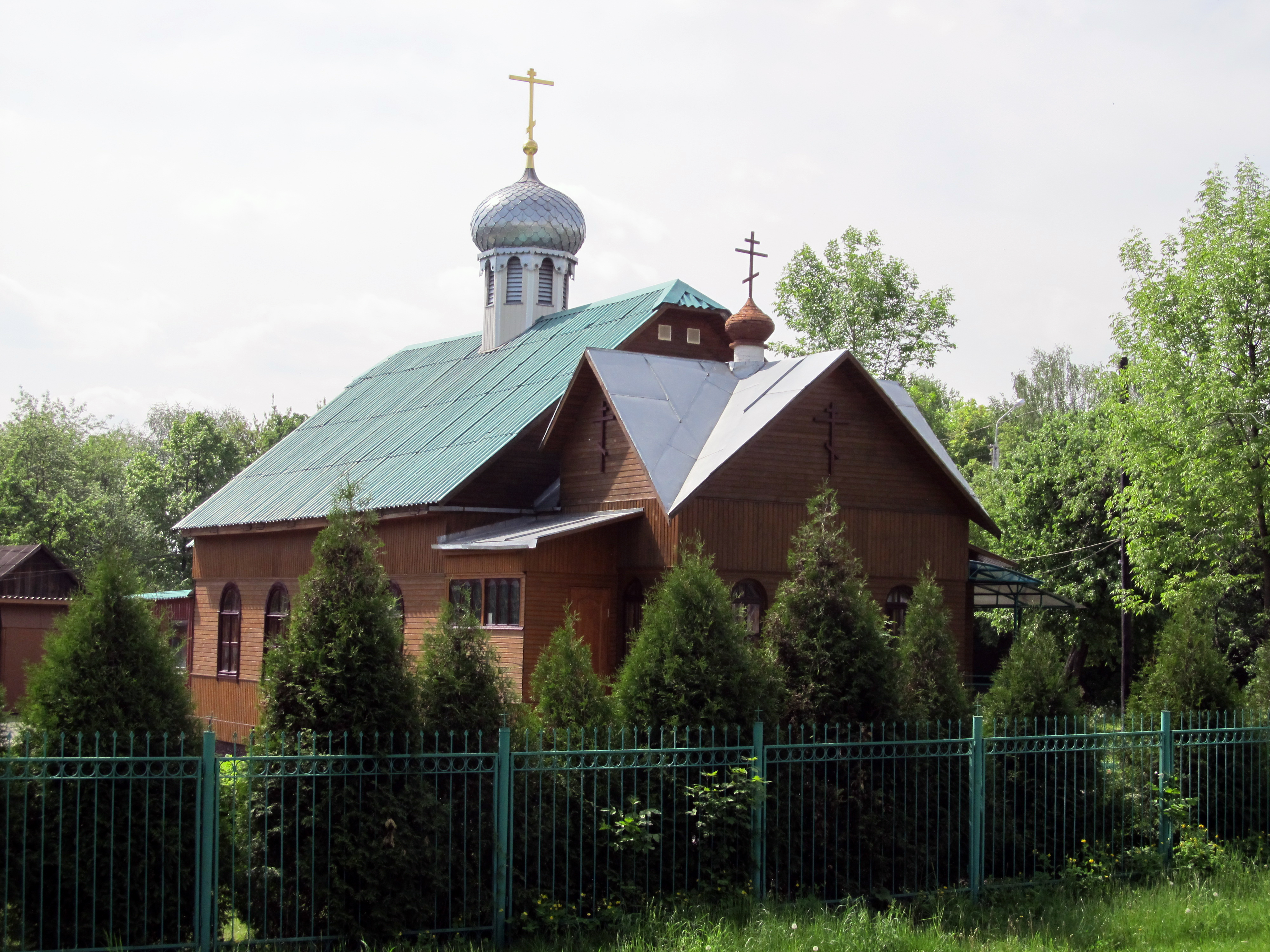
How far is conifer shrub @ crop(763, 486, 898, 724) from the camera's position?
1159 cm

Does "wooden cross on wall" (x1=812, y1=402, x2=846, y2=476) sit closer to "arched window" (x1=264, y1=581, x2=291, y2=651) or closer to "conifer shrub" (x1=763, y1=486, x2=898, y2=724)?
"conifer shrub" (x1=763, y1=486, x2=898, y2=724)

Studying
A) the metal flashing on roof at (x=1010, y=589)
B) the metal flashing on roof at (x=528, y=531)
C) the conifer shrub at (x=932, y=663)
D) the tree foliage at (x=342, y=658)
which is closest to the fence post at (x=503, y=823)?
the tree foliage at (x=342, y=658)

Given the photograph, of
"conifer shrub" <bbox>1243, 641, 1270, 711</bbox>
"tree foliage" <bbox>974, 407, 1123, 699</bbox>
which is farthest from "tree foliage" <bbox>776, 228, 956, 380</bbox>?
"conifer shrub" <bbox>1243, 641, 1270, 711</bbox>

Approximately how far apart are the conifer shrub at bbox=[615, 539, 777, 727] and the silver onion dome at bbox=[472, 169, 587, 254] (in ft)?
71.1

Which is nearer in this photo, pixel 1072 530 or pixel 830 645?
pixel 830 645

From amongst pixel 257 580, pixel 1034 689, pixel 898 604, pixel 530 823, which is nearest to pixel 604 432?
pixel 898 604

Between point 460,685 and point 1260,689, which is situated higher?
point 460,685

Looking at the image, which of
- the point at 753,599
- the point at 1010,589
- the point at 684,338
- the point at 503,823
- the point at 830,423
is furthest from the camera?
the point at 1010,589

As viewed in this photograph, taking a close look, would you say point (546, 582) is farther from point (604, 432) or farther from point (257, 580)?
point (257, 580)

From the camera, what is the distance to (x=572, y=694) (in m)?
11.1

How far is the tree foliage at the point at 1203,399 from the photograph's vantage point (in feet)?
79.9

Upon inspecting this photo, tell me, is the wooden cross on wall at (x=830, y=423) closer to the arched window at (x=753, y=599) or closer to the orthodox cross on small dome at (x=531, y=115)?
the arched window at (x=753, y=599)

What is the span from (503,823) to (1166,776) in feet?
22.0

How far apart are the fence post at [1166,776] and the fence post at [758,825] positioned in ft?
14.4
